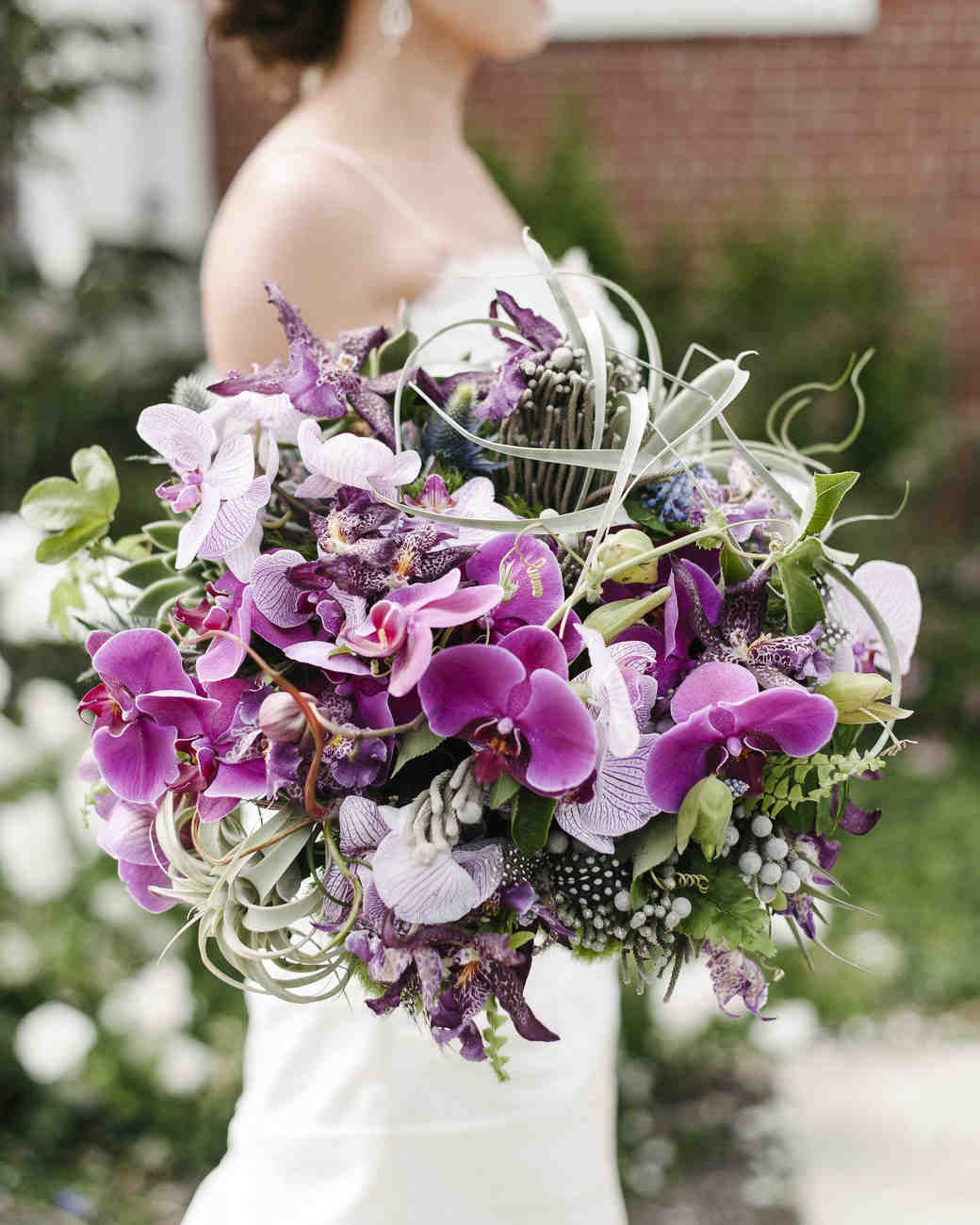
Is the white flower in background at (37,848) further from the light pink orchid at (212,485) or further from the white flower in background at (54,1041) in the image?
the light pink orchid at (212,485)

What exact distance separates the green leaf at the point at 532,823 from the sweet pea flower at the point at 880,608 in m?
0.33

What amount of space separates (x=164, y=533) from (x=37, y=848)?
156cm

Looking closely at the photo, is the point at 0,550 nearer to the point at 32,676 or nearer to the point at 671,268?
the point at 32,676

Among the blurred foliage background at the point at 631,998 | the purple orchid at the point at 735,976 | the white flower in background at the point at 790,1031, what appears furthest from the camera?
the white flower in background at the point at 790,1031

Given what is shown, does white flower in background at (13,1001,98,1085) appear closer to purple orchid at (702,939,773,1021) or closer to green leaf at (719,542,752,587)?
purple orchid at (702,939,773,1021)

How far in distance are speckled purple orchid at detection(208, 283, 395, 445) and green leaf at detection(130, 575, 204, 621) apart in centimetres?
18

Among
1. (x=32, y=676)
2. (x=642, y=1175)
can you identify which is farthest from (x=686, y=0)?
(x=642, y=1175)

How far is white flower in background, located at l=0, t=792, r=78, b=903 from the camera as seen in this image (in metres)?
2.38

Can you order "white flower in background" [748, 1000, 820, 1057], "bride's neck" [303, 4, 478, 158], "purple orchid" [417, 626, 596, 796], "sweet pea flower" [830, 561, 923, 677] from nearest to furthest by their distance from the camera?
1. "purple orchid" [417, 626, 596, 796]
2. "sweet pea flower" [830, 561, 923, 677]
3. "bride's neck" [303, 4, 478, 158]
4. "white flower in background" [748, 1000, 820, 1057]

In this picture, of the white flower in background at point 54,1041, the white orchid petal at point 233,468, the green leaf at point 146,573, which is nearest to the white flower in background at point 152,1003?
the white flower in background at point 54,1041

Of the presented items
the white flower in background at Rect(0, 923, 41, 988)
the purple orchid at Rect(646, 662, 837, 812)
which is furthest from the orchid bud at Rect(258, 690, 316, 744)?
the white flower in background at Rect(0, 923, 41, 988)

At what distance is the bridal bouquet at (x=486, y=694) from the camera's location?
769 mm

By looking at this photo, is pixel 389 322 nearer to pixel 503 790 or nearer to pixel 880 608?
pixel 880 608

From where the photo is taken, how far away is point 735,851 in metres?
0.85
